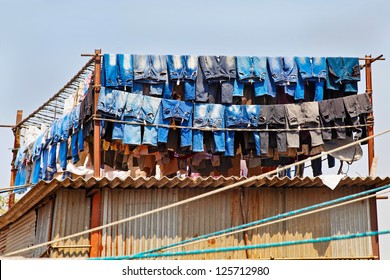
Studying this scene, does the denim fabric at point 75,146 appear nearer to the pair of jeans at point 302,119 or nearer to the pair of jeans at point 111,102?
the pair of jeans at point 111,102

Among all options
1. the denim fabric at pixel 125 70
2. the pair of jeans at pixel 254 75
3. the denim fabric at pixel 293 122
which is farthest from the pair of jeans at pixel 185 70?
the denim fabric at pixel 293 122

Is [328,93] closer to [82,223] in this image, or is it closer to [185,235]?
[185,235]

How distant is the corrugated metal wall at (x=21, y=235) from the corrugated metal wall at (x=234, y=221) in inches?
90.2

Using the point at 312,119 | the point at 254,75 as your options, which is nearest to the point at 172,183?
the point at 254,75

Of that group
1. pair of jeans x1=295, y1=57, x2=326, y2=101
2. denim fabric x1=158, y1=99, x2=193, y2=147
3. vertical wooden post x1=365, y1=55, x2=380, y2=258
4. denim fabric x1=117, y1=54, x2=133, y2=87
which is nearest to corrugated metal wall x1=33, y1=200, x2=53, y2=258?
denim fabric x1=158, y1=99, x2=193, y2=147

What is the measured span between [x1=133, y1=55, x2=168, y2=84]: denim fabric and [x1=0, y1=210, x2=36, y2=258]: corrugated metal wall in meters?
3.58

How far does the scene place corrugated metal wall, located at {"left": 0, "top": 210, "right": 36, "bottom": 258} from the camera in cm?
1420

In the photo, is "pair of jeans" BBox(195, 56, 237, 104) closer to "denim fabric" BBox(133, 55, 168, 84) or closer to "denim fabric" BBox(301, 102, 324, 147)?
"denim fabric" BBox(133, 55, 168, 84)

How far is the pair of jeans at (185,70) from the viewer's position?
50.0 ft

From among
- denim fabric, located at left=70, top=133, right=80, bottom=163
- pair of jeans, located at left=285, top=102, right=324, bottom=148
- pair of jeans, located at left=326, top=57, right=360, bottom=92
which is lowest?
denim fabric, located at left=70, top=133, right=80, bottom=163

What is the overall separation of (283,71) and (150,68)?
9.53ft

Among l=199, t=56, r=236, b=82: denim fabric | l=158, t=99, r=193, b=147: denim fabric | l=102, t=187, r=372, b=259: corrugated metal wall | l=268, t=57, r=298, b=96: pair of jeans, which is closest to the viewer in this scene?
l=102, t=187, r=372, b=259: corrugated metal wall

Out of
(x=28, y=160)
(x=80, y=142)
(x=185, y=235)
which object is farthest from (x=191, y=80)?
(x=28, y=160)

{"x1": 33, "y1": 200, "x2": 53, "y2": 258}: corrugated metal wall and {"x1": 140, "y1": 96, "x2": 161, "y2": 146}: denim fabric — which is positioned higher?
{"x1": 140, "y1": 96, "x2": 161, "y2": 146}: denim fabric
